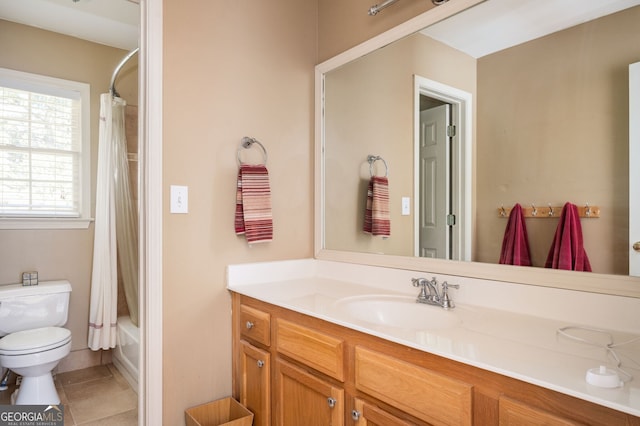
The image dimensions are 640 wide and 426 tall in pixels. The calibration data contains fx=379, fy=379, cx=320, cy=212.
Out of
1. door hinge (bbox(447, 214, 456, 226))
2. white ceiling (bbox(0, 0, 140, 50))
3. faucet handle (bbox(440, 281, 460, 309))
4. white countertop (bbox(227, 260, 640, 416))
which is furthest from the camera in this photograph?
white ceiling (bbox(0, 0, 140, 50))

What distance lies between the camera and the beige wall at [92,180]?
262 cm

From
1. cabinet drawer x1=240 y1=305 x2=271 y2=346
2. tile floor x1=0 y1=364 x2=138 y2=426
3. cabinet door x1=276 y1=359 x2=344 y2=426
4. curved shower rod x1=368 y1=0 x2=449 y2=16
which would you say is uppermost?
curved shower rod x1=368 y1=0 x2=449 y2=16

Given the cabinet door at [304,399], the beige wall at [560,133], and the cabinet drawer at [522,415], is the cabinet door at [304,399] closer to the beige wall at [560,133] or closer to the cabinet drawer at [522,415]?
the cabinet drawer at [522,415]

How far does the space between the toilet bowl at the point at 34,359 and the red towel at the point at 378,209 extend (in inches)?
78.4

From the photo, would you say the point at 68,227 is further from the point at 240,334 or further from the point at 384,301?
the point at 384,301

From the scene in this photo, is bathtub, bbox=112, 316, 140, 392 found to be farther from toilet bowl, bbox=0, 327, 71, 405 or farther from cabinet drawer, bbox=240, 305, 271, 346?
cabinet drawer, bbox=240, 305, 271, 346

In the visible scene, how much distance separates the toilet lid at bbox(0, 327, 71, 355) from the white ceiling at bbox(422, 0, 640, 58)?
2653mm

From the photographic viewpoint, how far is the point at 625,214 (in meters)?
1.10

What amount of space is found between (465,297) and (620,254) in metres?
0.51

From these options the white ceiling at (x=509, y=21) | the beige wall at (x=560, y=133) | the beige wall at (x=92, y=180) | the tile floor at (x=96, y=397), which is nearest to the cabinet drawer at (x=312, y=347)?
the beige wall at (x=560, y=133)

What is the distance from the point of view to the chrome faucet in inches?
56.1

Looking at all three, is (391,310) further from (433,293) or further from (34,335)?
(34,335)

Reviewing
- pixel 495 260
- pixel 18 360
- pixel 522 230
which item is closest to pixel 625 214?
pixel 522 230

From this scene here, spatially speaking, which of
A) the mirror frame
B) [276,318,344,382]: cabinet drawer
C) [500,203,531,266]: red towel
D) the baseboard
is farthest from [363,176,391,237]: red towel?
the baseboard
